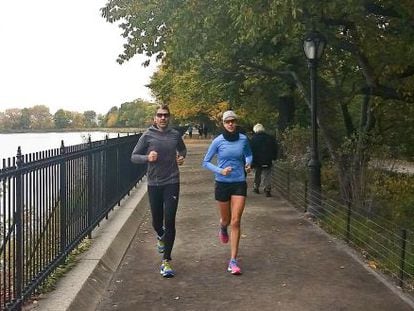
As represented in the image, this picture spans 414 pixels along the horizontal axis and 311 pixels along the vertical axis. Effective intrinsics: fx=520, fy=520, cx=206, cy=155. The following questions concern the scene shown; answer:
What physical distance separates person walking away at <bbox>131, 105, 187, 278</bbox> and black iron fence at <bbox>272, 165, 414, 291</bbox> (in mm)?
2649

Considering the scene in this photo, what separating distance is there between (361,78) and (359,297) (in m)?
11.3

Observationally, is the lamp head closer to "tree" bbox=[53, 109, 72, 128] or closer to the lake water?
the lake water

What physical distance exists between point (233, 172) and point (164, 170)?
0.84 meters

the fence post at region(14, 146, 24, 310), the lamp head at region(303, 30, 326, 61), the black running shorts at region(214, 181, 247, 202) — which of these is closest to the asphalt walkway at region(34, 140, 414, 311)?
the fence post at region(14, 146, 24, 310)

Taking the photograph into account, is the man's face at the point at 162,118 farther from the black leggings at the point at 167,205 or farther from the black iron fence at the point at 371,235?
the black iron fence at the point at 371,235

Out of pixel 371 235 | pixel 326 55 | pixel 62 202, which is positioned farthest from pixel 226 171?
pixel 326 55

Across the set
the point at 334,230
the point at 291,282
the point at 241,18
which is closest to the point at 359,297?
the point at 291,282

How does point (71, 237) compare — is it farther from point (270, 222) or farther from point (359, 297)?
point (270, 222)

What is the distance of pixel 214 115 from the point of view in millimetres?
43594

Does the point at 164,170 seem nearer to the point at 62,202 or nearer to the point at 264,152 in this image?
the point at 62,202

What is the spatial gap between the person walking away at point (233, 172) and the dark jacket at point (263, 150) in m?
6.36

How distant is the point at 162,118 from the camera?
20.7 feet

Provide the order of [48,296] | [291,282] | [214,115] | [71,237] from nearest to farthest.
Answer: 1. [48,296]
2. [291,282]
3. [71,237]
4. [214,115]

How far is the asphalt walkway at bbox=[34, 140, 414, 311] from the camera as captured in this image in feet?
17.4
